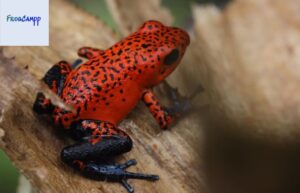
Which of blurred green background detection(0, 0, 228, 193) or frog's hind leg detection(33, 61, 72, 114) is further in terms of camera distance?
blurred green background detection(0, 0, 228, 193)

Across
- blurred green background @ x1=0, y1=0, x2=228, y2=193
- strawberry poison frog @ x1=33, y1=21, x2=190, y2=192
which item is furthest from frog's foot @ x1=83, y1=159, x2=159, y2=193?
blurred green background @ x1=0, y1=0, x2=228, y2=193

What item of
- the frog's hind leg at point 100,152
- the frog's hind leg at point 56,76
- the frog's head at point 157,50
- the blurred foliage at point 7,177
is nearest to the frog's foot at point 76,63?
the frog's hind leg at point 56,76

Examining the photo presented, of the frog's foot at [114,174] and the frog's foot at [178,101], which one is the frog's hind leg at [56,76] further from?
the frog's foot at [178,101]

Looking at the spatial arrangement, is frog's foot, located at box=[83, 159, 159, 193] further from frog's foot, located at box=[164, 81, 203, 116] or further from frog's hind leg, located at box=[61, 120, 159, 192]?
frog's foot, located at box=[164, 81, 203, 116]

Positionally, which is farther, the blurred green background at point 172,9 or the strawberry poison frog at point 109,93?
the blurred green background at point 172,9

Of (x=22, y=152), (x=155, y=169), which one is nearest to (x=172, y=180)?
(x=155, y=169)

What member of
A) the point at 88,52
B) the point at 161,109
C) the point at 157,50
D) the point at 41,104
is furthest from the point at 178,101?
the point at 41,104

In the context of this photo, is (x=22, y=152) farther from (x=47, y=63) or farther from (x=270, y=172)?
(x=270, y=172)
